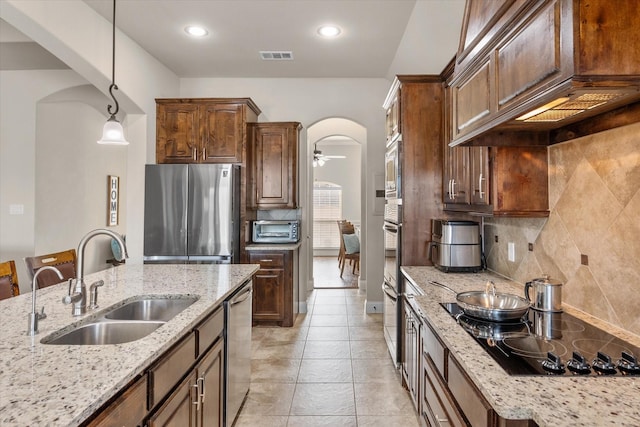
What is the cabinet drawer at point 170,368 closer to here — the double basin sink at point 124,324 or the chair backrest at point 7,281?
the double basin sink at point 124,324

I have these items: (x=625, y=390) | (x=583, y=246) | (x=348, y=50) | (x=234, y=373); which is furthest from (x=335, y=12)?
(x=625, y=390)

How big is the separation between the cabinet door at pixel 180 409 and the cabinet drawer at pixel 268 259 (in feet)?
8.61

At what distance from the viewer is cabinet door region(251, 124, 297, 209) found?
14.7ft

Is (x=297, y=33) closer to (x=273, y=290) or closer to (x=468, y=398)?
(x=273, y=290)

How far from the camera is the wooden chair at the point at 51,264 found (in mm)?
2488

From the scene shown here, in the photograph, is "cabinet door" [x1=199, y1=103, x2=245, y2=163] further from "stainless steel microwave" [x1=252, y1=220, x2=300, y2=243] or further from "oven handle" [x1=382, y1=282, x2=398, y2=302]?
"oven handle" [x1=382, y1=282, x2=398, y2=302]

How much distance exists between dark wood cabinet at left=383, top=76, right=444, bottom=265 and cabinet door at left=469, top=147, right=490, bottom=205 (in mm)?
562

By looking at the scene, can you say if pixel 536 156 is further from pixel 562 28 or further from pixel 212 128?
pixel 212 128

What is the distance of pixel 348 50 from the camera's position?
4.00 m

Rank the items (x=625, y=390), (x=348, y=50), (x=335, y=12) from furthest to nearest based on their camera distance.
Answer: (x=348, y=50) → (x=335, y=12) → (x=625, y=390)

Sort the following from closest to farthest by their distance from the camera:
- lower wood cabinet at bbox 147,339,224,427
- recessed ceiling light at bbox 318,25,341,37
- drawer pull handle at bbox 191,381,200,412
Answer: lower wood cabinet at bbox 147,339,224,427 < drawer pull handle at bbox 191,381,200,412 < recessed ceiling light at bbox 318,25,341,37

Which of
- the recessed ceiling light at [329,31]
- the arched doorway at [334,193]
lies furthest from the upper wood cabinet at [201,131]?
the arched doorway at [334,193]

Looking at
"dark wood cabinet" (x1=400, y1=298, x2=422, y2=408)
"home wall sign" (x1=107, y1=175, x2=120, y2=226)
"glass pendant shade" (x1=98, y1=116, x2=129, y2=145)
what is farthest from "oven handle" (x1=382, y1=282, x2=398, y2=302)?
"home wall sign" (x1=107, y1=175, x2=120, y2=226)

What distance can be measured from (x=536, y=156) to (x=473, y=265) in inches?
36.5
